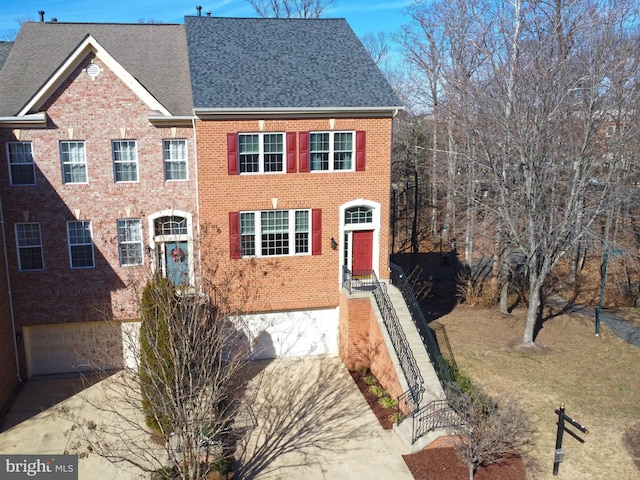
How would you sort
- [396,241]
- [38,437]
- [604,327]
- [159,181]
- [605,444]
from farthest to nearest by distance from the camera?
[396,241], [604,327], [159,181], [38,437], [605,444]

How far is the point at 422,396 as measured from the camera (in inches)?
579

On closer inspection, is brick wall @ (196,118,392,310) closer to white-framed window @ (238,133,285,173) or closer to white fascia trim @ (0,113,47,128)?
white-framed window @ (238,133,285,173)

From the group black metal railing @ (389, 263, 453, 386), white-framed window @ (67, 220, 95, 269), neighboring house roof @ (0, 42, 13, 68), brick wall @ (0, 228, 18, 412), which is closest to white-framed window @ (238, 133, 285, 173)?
white-framed window @ (67, 220, 95, 269)

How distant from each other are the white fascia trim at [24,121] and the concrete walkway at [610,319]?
72.0ft

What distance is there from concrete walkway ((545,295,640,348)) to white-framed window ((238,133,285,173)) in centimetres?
1470

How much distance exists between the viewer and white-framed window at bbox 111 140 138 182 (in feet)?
57.5

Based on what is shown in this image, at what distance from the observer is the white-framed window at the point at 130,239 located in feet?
58.7

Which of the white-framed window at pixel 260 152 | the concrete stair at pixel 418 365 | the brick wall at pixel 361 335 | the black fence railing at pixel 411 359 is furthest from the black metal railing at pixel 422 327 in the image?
the white-framed window at pixel 260 152

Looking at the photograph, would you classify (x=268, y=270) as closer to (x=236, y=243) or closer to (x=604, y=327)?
(x=236, y=243)

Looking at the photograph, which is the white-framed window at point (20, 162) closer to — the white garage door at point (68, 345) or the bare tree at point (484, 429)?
the white garage door at point (68, 345)

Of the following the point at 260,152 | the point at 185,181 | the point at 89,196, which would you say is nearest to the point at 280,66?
the point at 260,152

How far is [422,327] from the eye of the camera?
19.4 meters

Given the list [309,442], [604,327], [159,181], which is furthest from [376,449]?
[604,327]

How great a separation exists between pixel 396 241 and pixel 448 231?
14.4 ft
